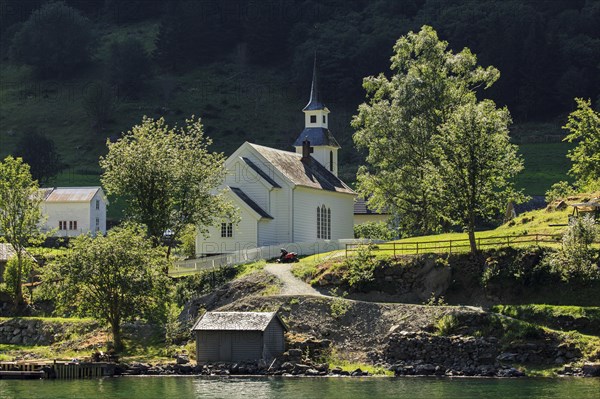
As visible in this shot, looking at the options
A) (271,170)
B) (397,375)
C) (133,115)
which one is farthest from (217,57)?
(397,375)

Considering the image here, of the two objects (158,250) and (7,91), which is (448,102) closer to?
(158,250)

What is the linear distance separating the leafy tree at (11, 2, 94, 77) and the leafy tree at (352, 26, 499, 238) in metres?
107

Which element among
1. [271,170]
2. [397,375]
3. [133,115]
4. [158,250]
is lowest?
[397,375]

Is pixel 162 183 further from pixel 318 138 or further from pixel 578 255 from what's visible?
pixel 578 255

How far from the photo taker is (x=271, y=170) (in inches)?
3265

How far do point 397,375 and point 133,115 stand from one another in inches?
4485

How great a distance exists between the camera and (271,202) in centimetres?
8200

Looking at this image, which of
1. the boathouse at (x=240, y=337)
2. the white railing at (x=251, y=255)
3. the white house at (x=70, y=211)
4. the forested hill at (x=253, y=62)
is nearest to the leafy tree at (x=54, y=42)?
the forested hill at (x=253, y=62)

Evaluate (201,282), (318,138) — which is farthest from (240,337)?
(318,138)

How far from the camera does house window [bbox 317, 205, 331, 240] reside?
87.1 metres

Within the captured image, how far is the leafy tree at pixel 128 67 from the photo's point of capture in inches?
6880

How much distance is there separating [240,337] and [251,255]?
16026 mm

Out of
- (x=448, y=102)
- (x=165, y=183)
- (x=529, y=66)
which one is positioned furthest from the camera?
(x=529, y=66)

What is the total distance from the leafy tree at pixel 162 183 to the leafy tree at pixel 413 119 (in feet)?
39.8
